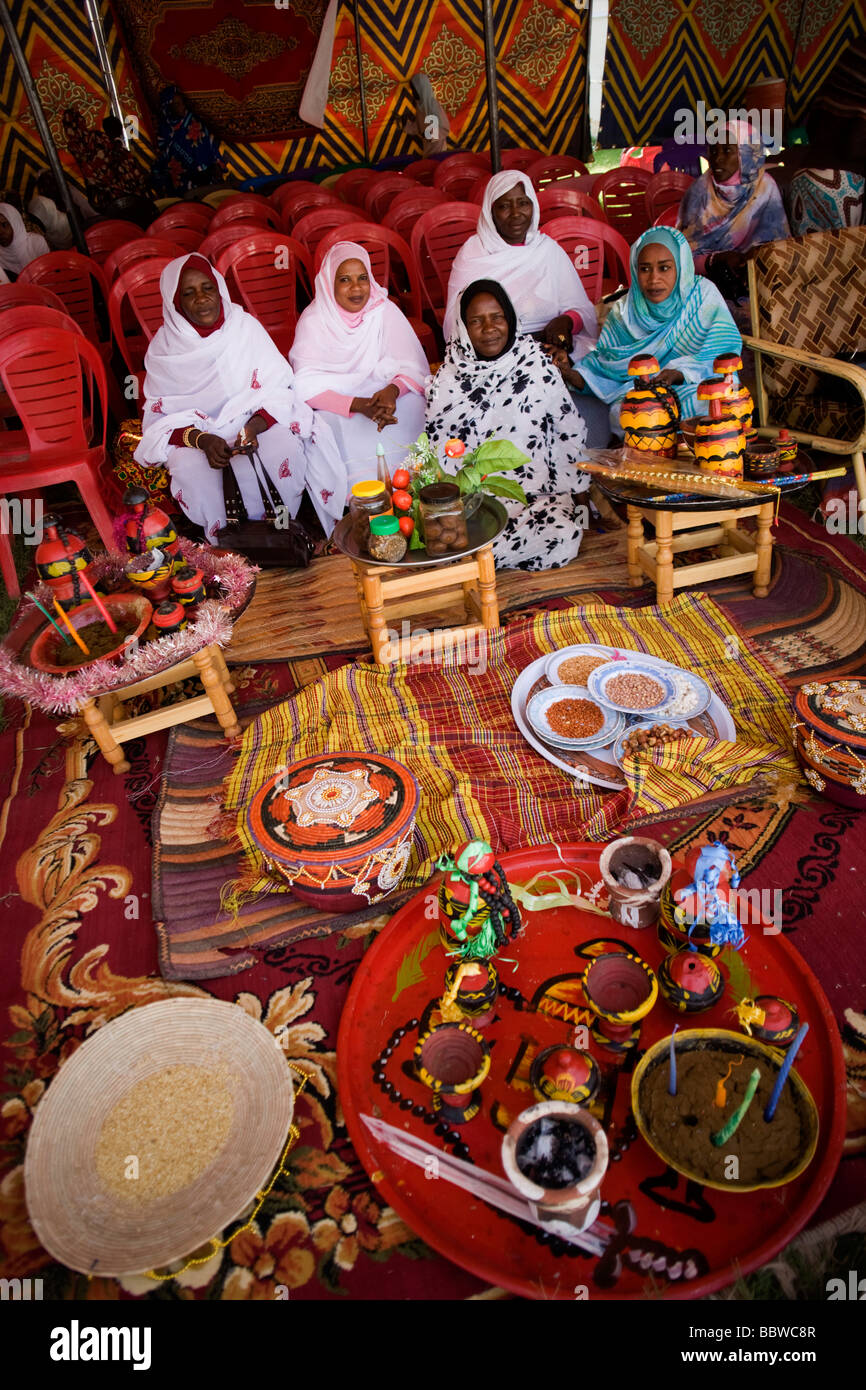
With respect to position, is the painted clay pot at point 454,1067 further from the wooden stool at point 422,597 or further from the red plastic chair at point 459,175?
the red plastic chair at point 459,175

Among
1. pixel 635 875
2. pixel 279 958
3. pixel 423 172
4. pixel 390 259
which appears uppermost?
pixel 423 172

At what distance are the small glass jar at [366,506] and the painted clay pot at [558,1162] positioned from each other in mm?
1990

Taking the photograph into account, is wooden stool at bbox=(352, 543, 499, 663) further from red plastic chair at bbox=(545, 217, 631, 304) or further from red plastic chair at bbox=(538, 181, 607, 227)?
red plastic chair at bbox=(538, 181, 607, 227)

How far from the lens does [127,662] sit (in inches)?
97.3

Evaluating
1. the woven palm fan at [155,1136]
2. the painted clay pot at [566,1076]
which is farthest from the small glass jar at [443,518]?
the painted clay pot at [566,1076]

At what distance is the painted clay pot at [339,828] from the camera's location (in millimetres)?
1971

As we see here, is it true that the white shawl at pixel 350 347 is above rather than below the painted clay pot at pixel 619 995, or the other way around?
above

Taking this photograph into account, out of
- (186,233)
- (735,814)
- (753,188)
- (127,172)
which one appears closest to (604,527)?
(735,814)

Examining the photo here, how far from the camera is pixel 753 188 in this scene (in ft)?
15.9

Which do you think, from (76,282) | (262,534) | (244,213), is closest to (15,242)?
(76,282)

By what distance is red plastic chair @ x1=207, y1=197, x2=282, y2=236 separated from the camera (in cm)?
532

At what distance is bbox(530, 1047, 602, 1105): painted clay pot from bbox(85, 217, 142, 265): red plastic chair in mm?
5817

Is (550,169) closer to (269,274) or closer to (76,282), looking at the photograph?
(269,274)

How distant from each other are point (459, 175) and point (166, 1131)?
6443 mm
